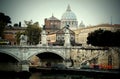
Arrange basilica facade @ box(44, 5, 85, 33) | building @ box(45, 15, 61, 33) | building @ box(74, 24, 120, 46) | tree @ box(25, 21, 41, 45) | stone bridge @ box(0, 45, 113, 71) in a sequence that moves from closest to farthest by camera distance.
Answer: stone bridge @ box(0, 45, 113, 71)
tree @ box(25, 21, 41, 45)
building @ box(74, 24, 120, 46)
building @ box(45, 15, 61, 33)
basilica facade @ box(44, 5, 85, 33)

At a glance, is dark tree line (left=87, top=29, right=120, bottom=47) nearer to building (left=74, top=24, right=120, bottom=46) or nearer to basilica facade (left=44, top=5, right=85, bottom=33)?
building (left=74, top=24, right=120, bottom=46)

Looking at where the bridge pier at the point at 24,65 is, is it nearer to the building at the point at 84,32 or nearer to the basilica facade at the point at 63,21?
the building at the point at 84,32

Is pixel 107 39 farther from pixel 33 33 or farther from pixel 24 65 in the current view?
pixel 33 33

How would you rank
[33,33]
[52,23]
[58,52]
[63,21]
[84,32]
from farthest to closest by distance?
[63,21] < [52,23] < [84,32] < [33,33] < [58,52]

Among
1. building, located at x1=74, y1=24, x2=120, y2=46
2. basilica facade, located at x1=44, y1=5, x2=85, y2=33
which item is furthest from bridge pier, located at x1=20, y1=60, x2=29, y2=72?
basilica facade, located at x1=44, y1=5, x2=85, y2=33

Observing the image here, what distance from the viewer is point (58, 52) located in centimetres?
3616

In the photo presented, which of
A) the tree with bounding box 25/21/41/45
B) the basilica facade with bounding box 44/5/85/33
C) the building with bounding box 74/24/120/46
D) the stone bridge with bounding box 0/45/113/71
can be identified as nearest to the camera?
the stone bridge with bounding box 0/45/113/71

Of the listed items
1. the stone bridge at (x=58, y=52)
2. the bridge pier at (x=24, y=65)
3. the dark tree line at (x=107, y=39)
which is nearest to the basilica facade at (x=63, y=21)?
the dark tree line at (x=107, y=39)

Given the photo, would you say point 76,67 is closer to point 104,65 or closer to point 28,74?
point 104,65

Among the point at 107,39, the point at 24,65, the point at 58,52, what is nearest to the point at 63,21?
the point at 107,39

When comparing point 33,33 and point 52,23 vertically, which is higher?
point 52,23

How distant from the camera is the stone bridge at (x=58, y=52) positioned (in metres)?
34.2

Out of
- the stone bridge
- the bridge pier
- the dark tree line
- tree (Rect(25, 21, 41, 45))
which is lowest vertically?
the bridge pier

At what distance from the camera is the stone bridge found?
112ft
